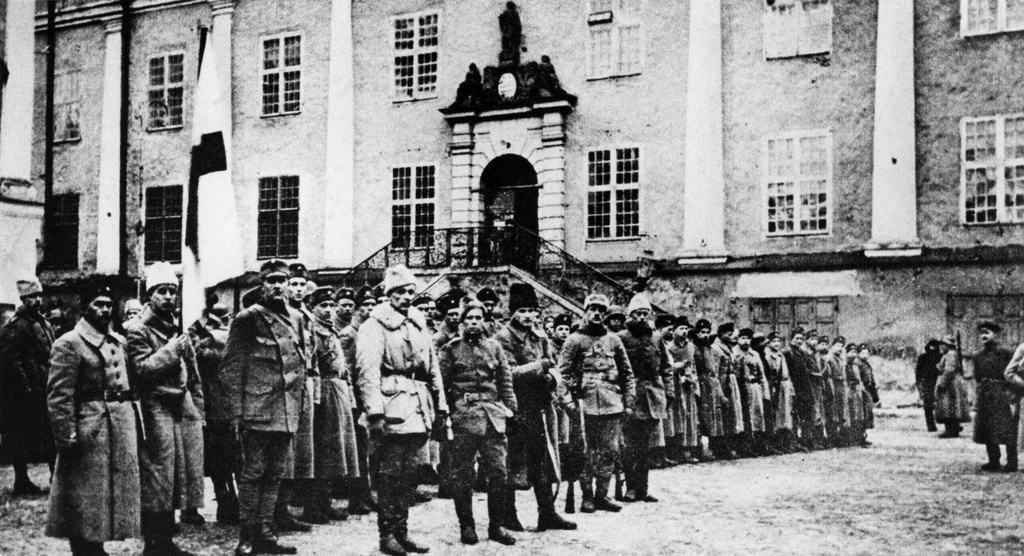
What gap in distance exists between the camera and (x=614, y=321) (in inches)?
346

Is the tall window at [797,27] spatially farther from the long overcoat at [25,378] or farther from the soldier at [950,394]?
the long overcoat at [25,378]

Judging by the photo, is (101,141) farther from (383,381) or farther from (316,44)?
(383,381)

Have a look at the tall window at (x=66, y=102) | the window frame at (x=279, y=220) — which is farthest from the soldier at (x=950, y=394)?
the window frame at (x=279, y=220)

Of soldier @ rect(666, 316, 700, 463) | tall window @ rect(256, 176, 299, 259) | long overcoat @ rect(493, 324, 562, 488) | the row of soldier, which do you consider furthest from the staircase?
long overcoat @ rect(493, 324, 562, 488)

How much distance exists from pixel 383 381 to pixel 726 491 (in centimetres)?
437

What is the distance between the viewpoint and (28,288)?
8.77 meters

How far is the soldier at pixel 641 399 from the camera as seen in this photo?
9.08 meters

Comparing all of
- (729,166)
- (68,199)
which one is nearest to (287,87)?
(68,199)

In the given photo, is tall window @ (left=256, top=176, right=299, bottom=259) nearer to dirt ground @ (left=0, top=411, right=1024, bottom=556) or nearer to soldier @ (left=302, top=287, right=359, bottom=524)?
dirt ground @ (left=0, top=411, right=1024, bottom=556)

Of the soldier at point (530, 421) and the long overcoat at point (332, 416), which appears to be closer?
the soldier at point (530, 421)

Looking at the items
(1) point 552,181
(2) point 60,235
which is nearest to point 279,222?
(1) point 552,181

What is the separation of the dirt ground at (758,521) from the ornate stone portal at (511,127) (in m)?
9.14

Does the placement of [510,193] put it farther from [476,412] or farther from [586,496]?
[476,412]

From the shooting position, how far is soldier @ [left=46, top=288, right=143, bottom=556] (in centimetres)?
573
